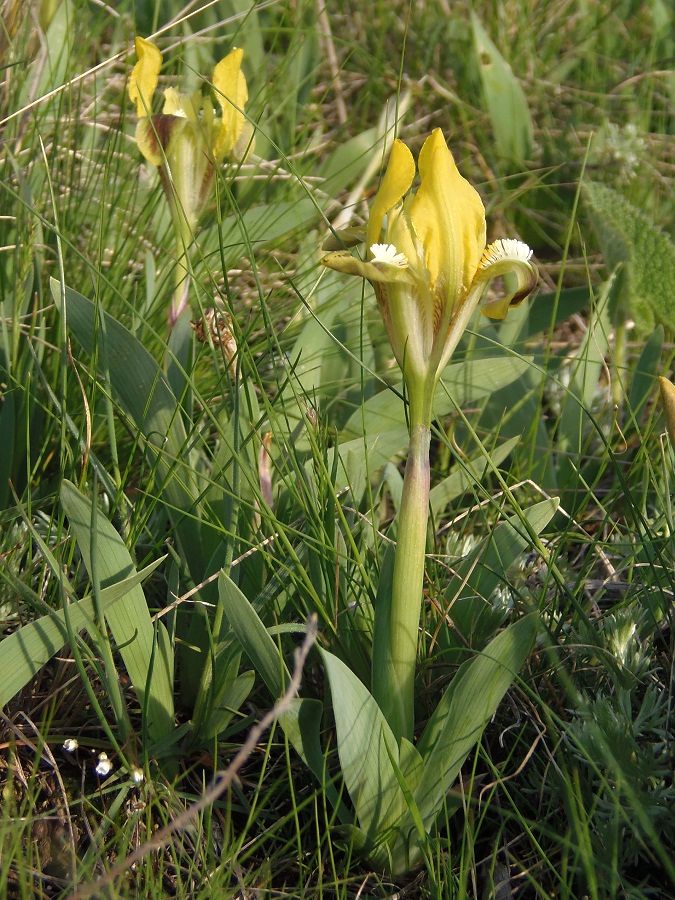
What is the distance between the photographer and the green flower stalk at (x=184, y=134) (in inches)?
48.4

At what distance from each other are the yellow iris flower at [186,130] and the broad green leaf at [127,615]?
0.42 m

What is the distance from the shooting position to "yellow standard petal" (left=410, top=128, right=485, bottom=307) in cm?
83

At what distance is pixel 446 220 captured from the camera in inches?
32.6

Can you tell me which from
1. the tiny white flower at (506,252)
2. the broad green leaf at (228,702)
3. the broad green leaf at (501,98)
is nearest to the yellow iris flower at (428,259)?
the tiny white flower at (506,252)

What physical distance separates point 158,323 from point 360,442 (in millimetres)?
446

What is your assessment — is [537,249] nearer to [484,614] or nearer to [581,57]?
[581,57]

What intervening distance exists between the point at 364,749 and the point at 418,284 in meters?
0.43

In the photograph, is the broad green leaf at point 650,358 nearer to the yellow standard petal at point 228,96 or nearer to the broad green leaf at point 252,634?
the yellow standard petal at point 228,96

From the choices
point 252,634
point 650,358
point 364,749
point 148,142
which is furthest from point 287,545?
point 650,358

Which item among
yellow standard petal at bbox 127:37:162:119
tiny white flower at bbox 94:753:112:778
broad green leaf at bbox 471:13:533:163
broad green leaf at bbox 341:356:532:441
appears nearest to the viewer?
tiny white flower at bbox 94:753:112:778

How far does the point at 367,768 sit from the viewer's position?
3.00 feet

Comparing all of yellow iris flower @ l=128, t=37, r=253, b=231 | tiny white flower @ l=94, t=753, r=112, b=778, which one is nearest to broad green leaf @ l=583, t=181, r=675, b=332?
yellow iris flower @ l=128, t=37, r=253, b=231

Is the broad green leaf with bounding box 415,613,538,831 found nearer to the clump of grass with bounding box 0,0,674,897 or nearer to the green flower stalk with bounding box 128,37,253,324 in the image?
the clump of grass with bounding box 0,0,674,897

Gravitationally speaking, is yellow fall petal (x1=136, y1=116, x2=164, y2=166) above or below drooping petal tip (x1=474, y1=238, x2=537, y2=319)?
above
